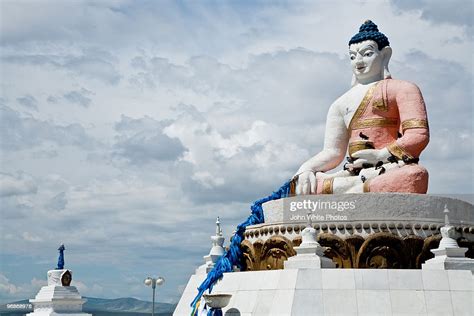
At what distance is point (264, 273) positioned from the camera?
696 inches

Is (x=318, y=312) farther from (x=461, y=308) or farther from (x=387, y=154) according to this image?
(x=387, y=154)

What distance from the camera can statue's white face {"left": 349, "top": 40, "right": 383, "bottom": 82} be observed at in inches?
882

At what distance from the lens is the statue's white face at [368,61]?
2241 cm

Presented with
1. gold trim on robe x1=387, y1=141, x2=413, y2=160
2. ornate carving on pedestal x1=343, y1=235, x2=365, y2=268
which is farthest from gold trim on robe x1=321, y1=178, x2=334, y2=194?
ornate carving on pedestal x1=343, y1=235, x2=365, y2=268

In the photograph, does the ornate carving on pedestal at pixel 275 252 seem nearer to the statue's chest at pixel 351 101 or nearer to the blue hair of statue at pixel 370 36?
the statue's chest at pixel 351 101

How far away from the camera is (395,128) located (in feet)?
71.4

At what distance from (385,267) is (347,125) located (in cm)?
534

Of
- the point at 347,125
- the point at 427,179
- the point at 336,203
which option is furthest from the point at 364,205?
the point at 347,125

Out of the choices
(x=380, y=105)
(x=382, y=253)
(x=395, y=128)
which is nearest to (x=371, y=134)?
(x=395, y=128)

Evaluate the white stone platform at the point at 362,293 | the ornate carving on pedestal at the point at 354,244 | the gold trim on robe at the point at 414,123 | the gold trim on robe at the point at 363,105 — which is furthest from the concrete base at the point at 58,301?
the gold trim on robe at the point at 414,123

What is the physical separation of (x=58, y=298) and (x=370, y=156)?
1463 cm

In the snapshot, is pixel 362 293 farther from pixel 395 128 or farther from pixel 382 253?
pixel 395 128

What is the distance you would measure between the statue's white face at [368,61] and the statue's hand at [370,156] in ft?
8.15

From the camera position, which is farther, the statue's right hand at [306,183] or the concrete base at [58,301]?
the concrete base at [58,301]
